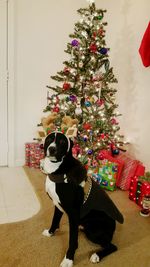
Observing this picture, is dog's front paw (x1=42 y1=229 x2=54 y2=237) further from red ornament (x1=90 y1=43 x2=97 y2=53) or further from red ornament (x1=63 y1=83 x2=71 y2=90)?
red ornament (x1=90 y1=43 x2=97 y2=53)

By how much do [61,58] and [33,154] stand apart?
130 centimetres

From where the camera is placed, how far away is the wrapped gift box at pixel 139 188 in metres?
2.51

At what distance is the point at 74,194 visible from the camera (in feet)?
5.44

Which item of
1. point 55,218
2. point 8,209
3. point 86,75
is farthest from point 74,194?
point 86,75

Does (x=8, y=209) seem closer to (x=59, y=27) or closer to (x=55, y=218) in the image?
(x=55, y=218)

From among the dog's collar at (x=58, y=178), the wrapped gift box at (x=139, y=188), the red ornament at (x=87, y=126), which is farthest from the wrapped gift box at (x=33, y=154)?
the dog's collar at (x=58, y=178)

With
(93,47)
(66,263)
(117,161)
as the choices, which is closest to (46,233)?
(66,263)

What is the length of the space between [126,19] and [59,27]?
0.83m

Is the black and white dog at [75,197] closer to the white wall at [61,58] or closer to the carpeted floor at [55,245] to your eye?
the carpeted floor at [55,245]

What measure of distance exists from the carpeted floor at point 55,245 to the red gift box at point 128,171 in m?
0.52

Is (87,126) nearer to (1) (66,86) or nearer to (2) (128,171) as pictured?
(1) (66,86)

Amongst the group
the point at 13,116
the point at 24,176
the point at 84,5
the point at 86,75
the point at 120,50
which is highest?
the point at 84,5

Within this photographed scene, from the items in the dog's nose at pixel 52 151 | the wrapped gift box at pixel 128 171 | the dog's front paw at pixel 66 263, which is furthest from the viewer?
the wrapped gift box at pixel 128 171

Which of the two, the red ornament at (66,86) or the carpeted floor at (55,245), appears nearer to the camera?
the carpeted floor at (55,245)
